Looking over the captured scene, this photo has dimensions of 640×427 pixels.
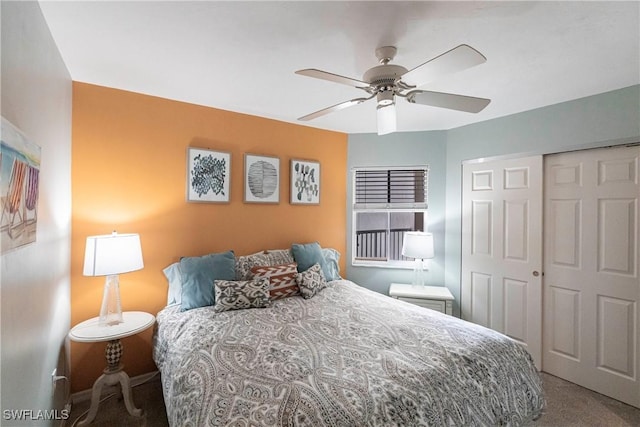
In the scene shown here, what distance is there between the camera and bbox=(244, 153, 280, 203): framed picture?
3070 millimetres

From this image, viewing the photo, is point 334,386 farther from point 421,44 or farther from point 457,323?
point 421,44

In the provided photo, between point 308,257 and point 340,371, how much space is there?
1.68 metres

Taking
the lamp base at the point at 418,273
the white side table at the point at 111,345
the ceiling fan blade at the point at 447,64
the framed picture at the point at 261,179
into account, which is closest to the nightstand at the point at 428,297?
the lamp base at the point at 418,273

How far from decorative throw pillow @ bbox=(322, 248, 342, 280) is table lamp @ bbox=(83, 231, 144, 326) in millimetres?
1752

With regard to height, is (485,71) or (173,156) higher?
(485,71)

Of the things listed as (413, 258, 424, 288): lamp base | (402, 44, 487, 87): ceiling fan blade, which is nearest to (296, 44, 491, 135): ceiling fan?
(402, 44, 487, 87): ceiling fan blade

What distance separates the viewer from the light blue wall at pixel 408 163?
355 centimetres

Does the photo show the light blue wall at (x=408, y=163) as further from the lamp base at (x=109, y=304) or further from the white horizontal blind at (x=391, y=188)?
the lamp base at (x=109, y=304)

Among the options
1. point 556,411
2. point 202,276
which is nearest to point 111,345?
point 202,276

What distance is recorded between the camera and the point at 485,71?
207 cm

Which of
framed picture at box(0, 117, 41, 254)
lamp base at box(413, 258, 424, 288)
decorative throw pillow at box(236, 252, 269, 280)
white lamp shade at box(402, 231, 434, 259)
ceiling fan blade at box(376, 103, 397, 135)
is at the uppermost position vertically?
ceiling fan blade at box(376, 103, 397, 135)

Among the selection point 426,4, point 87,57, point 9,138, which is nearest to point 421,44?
point 426,4

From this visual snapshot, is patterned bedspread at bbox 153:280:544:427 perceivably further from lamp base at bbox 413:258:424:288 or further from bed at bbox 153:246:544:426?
lamp base at bbox 413:258:424:288

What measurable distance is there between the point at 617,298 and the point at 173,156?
13.0ft
